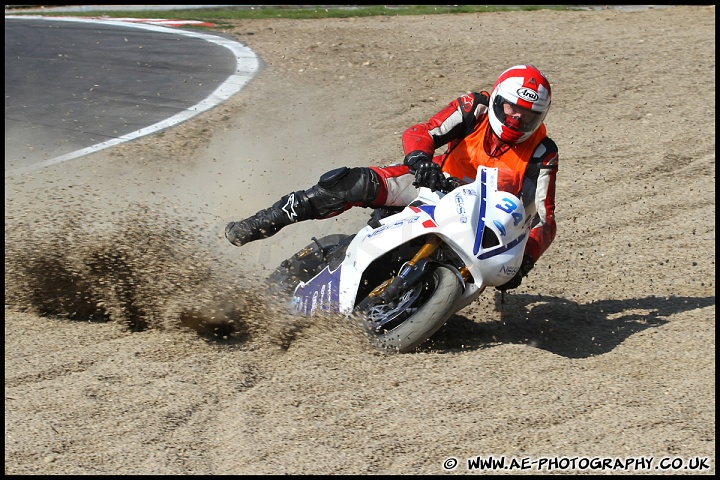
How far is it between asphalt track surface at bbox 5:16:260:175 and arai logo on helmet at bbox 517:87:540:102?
438 centimetres

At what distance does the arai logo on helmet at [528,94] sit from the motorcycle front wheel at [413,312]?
3.49 feet

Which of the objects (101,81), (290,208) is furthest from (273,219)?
(101,81)

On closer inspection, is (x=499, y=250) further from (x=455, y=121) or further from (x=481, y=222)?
(x=455, y=121)

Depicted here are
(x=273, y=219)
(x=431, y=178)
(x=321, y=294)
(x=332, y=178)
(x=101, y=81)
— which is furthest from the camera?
(x=101, y=81)

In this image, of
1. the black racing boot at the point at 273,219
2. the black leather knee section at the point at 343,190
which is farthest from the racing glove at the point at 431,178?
the black racing boot at the point at 273,219

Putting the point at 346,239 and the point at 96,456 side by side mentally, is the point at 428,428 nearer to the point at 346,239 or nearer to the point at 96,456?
the point at 96,456

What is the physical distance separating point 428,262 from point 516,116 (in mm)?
1007

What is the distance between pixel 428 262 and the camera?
15.6 feet

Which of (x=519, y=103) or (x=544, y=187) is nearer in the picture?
(x=519, y=103)

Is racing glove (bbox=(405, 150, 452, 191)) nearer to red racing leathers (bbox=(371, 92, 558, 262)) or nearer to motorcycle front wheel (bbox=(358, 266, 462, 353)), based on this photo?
red racing leathers (bbox=(371, 92, 558, 262))

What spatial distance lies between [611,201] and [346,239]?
3.22 m

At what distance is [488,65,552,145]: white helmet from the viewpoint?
5082 mm

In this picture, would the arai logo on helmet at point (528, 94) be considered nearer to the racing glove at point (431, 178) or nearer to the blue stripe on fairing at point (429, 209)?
the racing glove at point (431, 178)

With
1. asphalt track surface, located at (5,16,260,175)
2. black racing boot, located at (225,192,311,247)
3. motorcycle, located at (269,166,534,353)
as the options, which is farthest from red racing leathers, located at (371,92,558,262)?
asphalt track surface, located at (5,16,260,175)
